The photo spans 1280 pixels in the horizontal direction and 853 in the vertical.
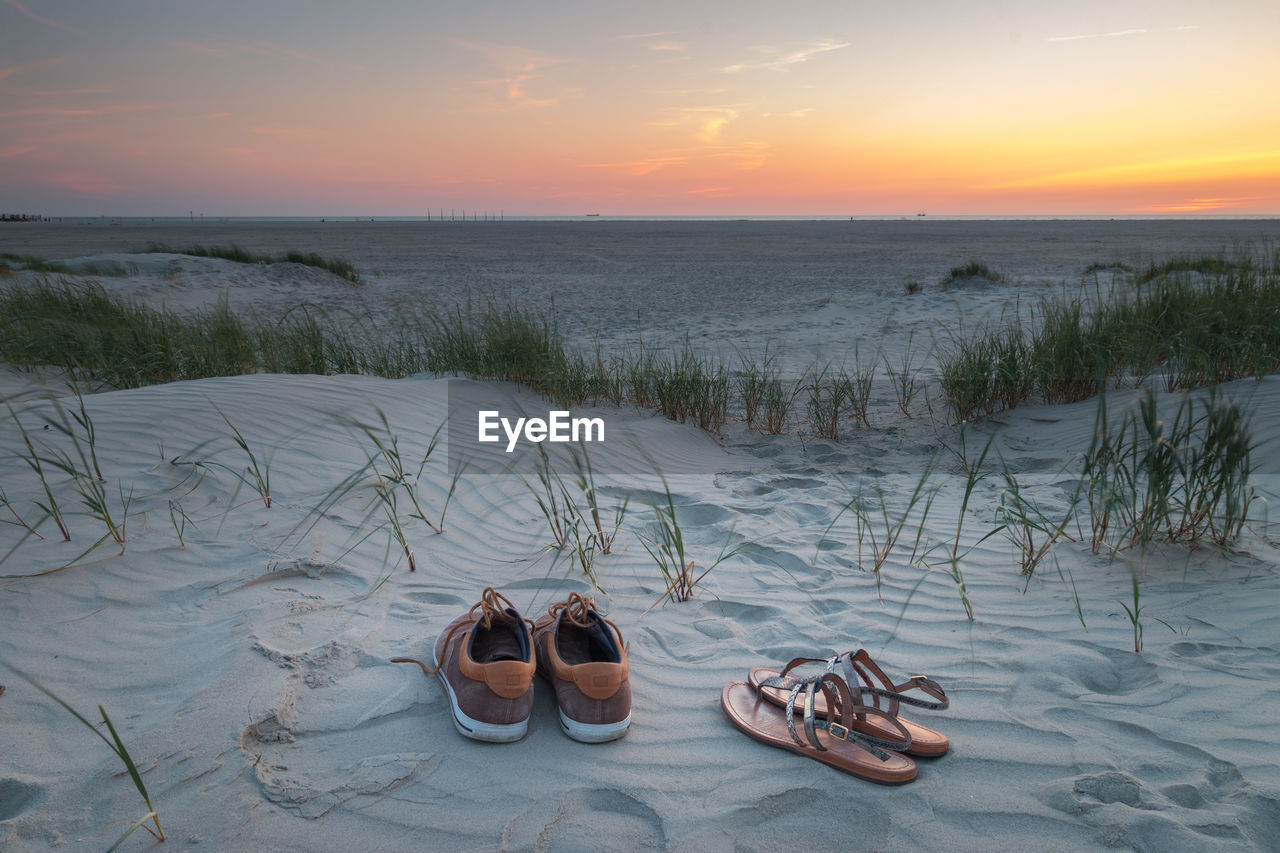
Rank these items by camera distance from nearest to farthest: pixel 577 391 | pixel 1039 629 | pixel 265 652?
pixel 265 652 < pixel 1039 629 < pixel 577 391

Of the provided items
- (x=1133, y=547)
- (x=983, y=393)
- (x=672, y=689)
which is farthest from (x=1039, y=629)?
(x=983, y=393)

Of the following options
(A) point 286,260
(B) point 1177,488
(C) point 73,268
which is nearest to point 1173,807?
(B) point 1177,488

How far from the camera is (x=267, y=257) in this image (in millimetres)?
16344

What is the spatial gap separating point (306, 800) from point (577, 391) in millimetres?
3851

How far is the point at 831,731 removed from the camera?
1773mm

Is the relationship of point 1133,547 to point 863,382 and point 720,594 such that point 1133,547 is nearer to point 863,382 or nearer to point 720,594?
point 720,594

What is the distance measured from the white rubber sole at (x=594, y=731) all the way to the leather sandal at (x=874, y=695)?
0.43m

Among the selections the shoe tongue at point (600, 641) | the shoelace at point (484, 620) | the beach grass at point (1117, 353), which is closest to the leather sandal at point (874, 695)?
the shoe tongue at point (600, 641)

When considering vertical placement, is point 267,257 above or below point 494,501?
above

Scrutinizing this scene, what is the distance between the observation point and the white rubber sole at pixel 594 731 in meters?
1.76

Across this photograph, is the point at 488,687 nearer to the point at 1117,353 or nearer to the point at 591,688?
the point at 591,688

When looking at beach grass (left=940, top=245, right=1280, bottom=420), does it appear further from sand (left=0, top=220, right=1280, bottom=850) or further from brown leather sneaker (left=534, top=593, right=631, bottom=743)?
brown leather sneaker (left=534, top=593, right=631, bottom=743)

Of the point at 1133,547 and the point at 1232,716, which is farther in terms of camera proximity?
the point at 1133,547

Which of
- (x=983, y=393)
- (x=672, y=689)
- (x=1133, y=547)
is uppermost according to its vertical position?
(x=983, y=393)
